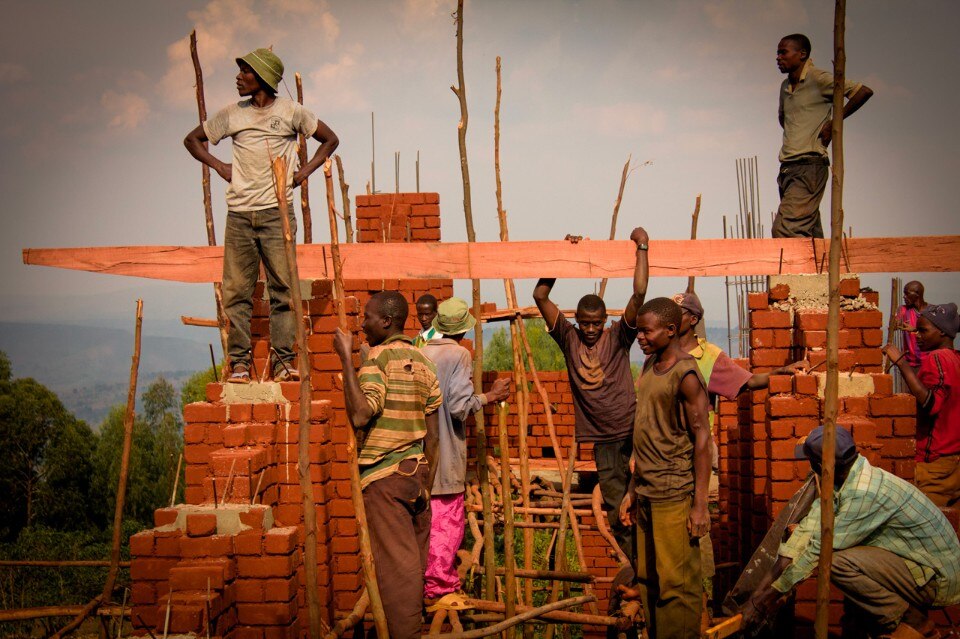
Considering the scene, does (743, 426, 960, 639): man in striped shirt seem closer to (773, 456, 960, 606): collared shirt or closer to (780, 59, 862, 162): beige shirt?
(773, 456, 960, 606): collared shirt

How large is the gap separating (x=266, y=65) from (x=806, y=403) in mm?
3872

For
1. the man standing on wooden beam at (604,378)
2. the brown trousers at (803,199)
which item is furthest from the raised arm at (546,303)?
the brown trousers at (803,199)

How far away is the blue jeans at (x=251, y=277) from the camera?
533cm

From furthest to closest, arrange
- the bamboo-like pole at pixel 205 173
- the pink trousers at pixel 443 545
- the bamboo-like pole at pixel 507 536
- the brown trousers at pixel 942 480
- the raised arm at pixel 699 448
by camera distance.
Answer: the bamboo-like pole at pixel 205 173, the brown trousers at pixel 942 480, the pink trousers at pixel 443 545, the bamboo-like pole at pixel 507 536, the raised arm at pixel 699 448

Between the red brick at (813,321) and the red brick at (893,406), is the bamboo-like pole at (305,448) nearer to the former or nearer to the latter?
the red brick at (813,321)

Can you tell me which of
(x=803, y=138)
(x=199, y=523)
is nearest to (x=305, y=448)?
(x=199, y=523)

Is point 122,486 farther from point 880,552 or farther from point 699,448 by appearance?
point 880,552

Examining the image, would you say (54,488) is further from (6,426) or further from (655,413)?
(655,413)

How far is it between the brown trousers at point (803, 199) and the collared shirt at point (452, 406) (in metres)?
2.38

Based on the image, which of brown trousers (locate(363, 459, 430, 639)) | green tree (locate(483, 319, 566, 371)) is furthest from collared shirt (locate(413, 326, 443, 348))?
green tree (locate(483, 319, 566, 371))

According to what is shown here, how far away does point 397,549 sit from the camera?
4172 mm

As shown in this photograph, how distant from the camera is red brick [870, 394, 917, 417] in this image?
5.14 metres

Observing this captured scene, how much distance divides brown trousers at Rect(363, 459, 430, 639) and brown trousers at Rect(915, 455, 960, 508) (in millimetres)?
3695

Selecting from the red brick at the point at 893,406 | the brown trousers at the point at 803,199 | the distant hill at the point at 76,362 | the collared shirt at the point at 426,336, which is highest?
the brown trousers at the point at 803,199
